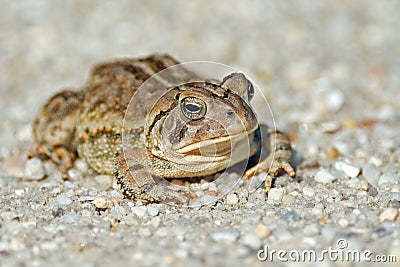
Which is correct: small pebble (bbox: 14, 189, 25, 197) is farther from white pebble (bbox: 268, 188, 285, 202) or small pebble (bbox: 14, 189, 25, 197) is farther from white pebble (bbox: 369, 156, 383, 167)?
white pebble (bbox: 369, 156, 383, 167)

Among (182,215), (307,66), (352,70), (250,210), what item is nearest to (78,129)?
(182,215)

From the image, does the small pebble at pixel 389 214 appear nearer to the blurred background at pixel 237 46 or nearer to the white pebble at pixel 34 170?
the blurred background at pixel 237 46

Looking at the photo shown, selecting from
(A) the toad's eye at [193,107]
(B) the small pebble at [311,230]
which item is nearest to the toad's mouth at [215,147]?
(A) the toad's eye at [193,107]

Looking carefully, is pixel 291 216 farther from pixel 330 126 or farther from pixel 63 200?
pixel 330 126

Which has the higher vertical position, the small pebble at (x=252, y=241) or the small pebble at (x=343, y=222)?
the small pebble at (x=343, y=222)

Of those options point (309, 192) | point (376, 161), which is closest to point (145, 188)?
point (309, 192)
